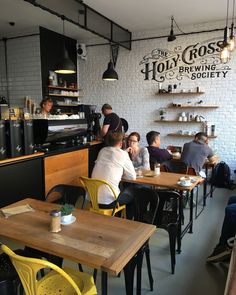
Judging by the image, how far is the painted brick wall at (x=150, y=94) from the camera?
556cm

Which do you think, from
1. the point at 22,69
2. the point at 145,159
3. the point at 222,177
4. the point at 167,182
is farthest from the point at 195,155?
the point at 22,69

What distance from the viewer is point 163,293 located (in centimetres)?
226

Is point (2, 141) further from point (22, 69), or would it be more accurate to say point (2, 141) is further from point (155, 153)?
point (22, 69)

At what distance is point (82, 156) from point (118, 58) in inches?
120

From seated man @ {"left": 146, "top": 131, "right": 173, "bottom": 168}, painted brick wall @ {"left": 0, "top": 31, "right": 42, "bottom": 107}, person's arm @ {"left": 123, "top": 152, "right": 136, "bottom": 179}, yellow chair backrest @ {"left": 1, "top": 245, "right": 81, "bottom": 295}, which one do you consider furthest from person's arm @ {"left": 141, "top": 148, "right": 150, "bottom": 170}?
painted brick wall @ {"left": 0, "top": 31, "right": 42, "bottom": 107}

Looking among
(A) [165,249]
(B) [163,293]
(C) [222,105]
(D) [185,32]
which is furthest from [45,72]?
(B) [163,293]

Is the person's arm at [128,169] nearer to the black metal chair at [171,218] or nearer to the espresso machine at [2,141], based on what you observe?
the black metal chair at [171,218]

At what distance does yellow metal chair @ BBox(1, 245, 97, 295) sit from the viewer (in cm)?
128

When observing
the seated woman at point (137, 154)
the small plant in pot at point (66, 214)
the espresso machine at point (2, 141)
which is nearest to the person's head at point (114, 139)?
the seated woman at point (137, 154)

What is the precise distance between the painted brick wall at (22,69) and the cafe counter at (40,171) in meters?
2.36

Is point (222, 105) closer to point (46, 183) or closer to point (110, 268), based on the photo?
point (46, 183)

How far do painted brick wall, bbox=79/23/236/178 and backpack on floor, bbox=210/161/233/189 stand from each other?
0.31 metres

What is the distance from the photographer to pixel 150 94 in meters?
6.26

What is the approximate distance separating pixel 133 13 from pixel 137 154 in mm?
2816
